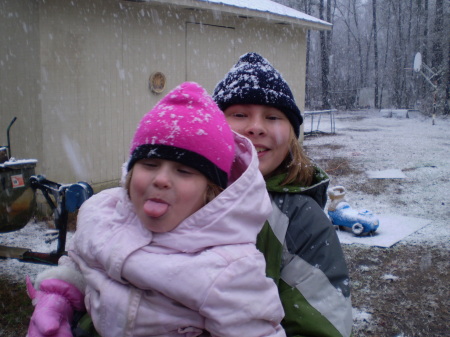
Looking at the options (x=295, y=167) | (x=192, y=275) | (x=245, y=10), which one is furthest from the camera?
(x=245, y=10)

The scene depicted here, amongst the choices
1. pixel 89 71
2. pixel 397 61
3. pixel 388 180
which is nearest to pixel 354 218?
pixel 388 180

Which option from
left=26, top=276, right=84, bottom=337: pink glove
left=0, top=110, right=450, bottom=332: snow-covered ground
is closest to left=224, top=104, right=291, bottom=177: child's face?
left=26, top=276, right=84, bottom=337: pink glove

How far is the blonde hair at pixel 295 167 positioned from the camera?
1588mm

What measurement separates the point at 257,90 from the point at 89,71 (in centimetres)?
644

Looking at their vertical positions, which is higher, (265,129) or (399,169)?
(265,129)

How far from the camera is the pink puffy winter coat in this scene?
1179mm

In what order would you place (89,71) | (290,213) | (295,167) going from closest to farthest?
(290,213)
(295,167)
(89,71)

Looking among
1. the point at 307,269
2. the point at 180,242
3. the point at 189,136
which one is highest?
the point at 189,136

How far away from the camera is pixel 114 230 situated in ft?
4.41

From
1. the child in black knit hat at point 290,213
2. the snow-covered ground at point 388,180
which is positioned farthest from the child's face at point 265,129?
the snow-covered ground at point 388,180

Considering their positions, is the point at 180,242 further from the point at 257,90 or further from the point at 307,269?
the point at 257,90

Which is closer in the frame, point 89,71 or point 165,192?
point 165,192

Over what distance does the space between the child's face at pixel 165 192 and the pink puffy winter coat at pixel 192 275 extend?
0.12 feet

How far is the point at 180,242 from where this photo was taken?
125 cm
